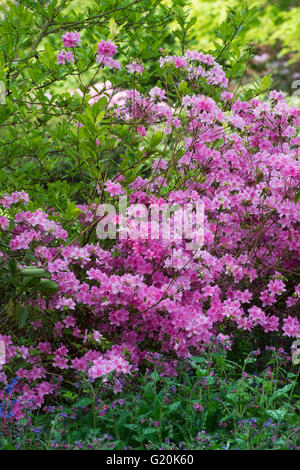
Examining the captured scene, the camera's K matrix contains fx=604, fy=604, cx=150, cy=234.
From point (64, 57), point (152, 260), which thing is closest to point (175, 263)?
point (152, 260)

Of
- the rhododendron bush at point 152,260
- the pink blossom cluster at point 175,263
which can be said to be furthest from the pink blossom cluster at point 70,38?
the pink blossom cluster at point 175,263

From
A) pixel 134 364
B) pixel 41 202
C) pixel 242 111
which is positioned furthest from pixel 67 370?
pixel 242 111

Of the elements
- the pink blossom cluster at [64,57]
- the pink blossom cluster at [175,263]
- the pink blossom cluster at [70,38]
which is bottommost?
the pink blossom cluster at [175,263]

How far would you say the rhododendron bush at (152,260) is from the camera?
9.28ft

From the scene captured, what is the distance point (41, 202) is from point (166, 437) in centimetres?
173

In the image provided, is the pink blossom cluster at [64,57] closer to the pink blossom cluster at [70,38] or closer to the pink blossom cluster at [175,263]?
the pink blossom cluster at [70,38]

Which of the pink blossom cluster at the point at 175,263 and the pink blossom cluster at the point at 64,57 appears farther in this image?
the pink blossom cluster at the point at 64,57

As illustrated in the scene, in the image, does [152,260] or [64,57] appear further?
[64,57]

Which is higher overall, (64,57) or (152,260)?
(64,57)

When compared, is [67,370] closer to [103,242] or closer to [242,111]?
[103,242]

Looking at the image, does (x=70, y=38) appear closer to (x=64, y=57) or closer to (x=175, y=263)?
(x=64, y=57)

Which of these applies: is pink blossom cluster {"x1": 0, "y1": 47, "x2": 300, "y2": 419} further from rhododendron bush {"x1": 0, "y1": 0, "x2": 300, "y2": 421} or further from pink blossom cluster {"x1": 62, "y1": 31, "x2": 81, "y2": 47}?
pink blossom cluster {"x1": 62, "y1": 31, "x2": 81, "y2": 47}

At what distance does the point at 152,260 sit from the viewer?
3.08m

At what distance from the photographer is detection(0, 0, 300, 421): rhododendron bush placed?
283cm
